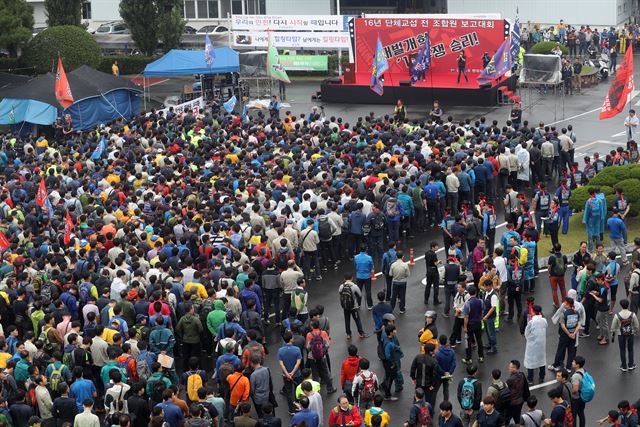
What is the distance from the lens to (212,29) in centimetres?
6184

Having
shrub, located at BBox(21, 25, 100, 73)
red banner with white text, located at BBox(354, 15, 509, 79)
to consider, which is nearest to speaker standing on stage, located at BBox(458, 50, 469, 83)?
red banner with white text, located at BBox(354, 15, 509, 79)

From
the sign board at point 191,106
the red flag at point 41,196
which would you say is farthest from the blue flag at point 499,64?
the red flag at point 41,196

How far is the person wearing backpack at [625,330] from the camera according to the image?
59.0 feet

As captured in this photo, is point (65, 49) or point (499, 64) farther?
point (65, 49)

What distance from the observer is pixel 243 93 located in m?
42.1

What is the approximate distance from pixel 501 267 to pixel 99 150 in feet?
44.1

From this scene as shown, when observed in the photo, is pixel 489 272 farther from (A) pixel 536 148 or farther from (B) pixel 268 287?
(A) pixel 536 148

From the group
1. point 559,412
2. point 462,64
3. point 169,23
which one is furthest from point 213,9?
point 559,412

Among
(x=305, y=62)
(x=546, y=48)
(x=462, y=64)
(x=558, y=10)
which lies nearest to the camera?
(x=462, y=64)

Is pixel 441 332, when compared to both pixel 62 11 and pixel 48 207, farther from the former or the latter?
pixel 62 11

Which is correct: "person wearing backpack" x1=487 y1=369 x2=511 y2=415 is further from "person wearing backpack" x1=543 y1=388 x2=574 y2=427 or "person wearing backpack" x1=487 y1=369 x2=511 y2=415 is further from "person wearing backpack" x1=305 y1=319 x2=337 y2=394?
"person wearing backpack" x1=305 y1=319 x2=337 y2=394

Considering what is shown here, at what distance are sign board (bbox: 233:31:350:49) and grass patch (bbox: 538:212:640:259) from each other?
950 inches

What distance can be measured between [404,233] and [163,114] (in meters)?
13.0

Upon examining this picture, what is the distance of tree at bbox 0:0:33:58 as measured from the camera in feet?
153
